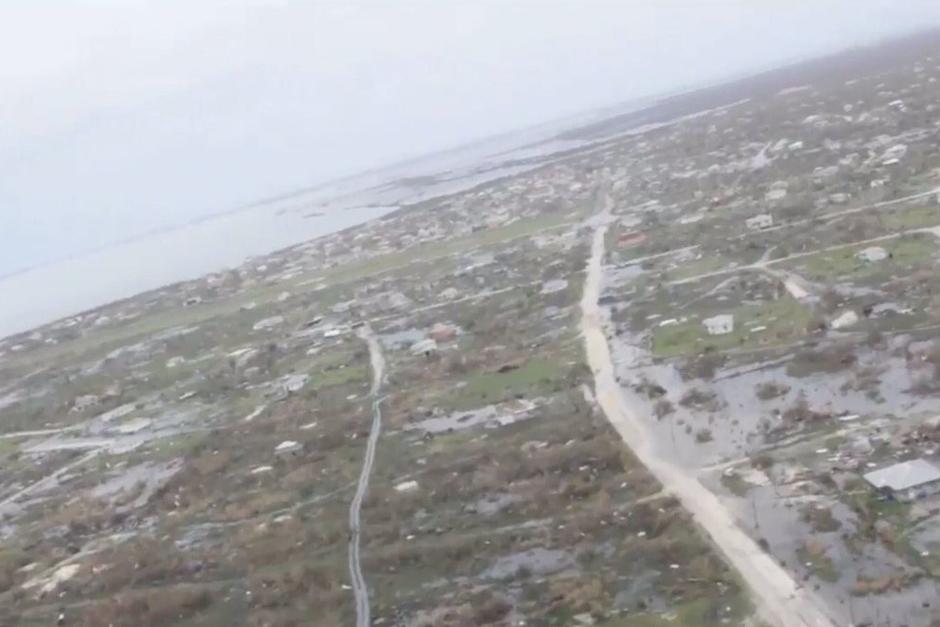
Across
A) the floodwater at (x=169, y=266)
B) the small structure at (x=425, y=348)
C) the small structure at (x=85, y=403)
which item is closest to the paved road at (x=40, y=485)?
the small structure at (x=85, y=403)

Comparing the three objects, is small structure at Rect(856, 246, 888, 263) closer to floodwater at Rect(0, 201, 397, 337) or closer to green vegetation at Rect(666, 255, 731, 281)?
green vegetation at Rect(666, 255, 731, 281)

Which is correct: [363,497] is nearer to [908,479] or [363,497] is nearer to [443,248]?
[908,479]

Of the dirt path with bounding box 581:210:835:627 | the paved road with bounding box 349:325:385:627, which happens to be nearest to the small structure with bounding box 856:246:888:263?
the dirt path with bounding box 581:210:835:627

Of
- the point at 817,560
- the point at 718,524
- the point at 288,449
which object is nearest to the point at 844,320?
the point at 718,524

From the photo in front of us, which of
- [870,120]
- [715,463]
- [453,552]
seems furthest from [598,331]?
[870,120]

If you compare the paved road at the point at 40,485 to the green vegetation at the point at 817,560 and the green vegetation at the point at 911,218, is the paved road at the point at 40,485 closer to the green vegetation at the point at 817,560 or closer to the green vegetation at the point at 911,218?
the green vegetation at the point at 817,560

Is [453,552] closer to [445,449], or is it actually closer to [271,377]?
[445,449]
